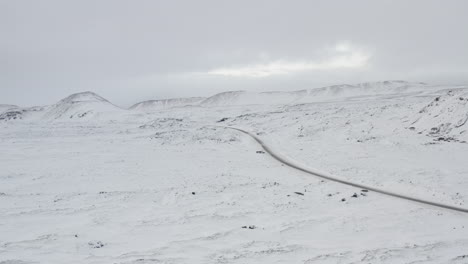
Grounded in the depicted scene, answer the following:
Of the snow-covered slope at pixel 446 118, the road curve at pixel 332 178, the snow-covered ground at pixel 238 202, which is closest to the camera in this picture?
the snow-covered ground at pixel 238 202

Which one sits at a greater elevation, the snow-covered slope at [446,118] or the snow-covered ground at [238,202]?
the snow-covered slope at [446,118]

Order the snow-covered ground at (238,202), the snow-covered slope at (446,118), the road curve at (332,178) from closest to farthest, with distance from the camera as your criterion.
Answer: the snow-covered ground at (238,202) < the road curve at (332,178) < the snow-covered slope at (446,118)

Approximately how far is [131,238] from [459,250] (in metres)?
12.8

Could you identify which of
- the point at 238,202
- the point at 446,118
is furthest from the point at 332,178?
the point at 446,118

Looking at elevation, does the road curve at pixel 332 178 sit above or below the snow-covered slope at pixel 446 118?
below

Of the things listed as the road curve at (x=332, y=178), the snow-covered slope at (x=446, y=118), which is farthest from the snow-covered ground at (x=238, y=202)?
the road curve at (x=332, y=178)

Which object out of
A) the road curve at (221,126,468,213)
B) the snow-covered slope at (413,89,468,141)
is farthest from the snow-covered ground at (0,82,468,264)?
the road curve at (221,126,468,213)

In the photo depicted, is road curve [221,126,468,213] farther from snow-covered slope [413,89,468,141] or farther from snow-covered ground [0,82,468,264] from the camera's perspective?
snow-covered slope [413,89,468,141]

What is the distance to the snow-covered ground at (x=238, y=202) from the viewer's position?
1434 centimetres

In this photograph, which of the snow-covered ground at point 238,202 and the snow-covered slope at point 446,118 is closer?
the snow-covered ground at point 238,202

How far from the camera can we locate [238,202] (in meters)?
21.1

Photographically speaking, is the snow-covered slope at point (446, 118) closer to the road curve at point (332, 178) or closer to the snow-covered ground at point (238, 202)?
the snow-covered ground at point (238, 202)

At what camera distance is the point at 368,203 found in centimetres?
2053

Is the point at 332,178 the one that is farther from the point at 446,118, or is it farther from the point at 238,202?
the point at 446,118
